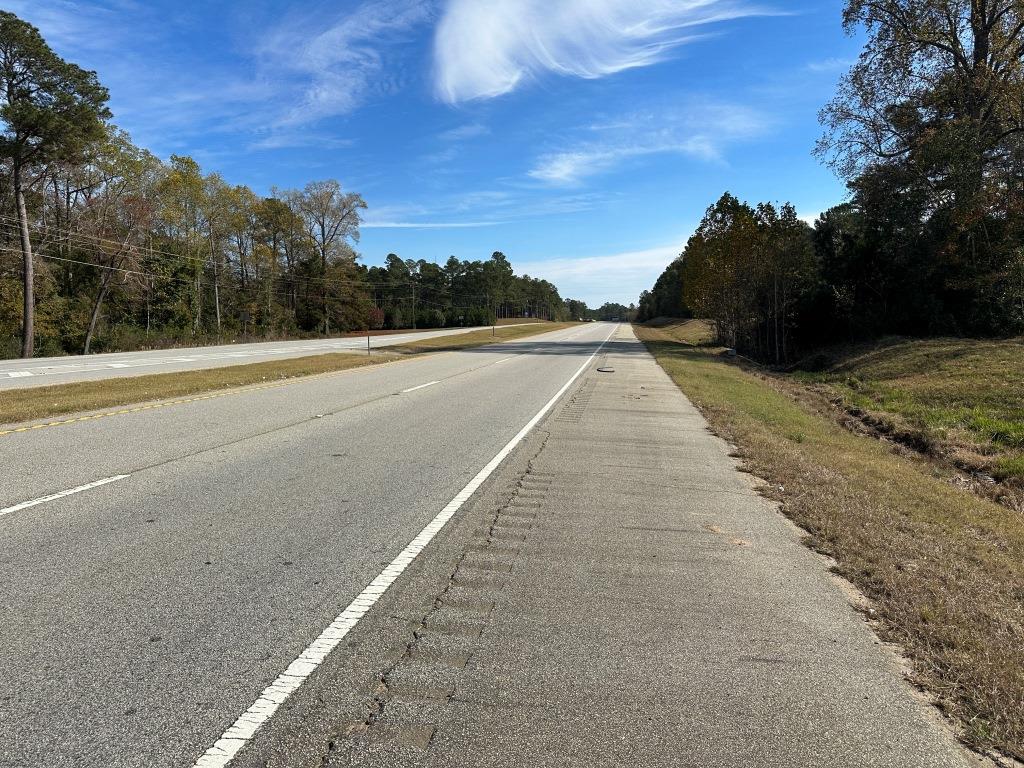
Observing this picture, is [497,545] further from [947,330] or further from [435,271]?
[435,271]

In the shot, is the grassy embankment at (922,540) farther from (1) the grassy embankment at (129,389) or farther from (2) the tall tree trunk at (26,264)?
(2) the tall tree trunk at (26,264)

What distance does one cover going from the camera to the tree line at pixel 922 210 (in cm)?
2467

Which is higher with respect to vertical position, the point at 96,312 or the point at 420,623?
the point at 96,312

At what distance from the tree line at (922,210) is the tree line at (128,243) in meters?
40.4

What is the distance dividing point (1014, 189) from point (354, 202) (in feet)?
195

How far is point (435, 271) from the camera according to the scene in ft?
467

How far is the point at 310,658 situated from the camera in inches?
129

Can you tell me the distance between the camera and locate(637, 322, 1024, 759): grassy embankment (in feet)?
10.6

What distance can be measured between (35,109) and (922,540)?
137 feet

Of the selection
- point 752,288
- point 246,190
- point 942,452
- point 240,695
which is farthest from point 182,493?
point 246,190

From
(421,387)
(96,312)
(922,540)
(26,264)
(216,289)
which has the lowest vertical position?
(922,540)

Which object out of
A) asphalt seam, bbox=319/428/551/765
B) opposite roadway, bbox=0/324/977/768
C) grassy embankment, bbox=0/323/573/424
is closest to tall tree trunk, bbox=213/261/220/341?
grassy embankment, bbox=0/323/573/424

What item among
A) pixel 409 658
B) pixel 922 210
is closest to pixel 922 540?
pixel 409 658

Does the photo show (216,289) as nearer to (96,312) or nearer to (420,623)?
(96,312)
